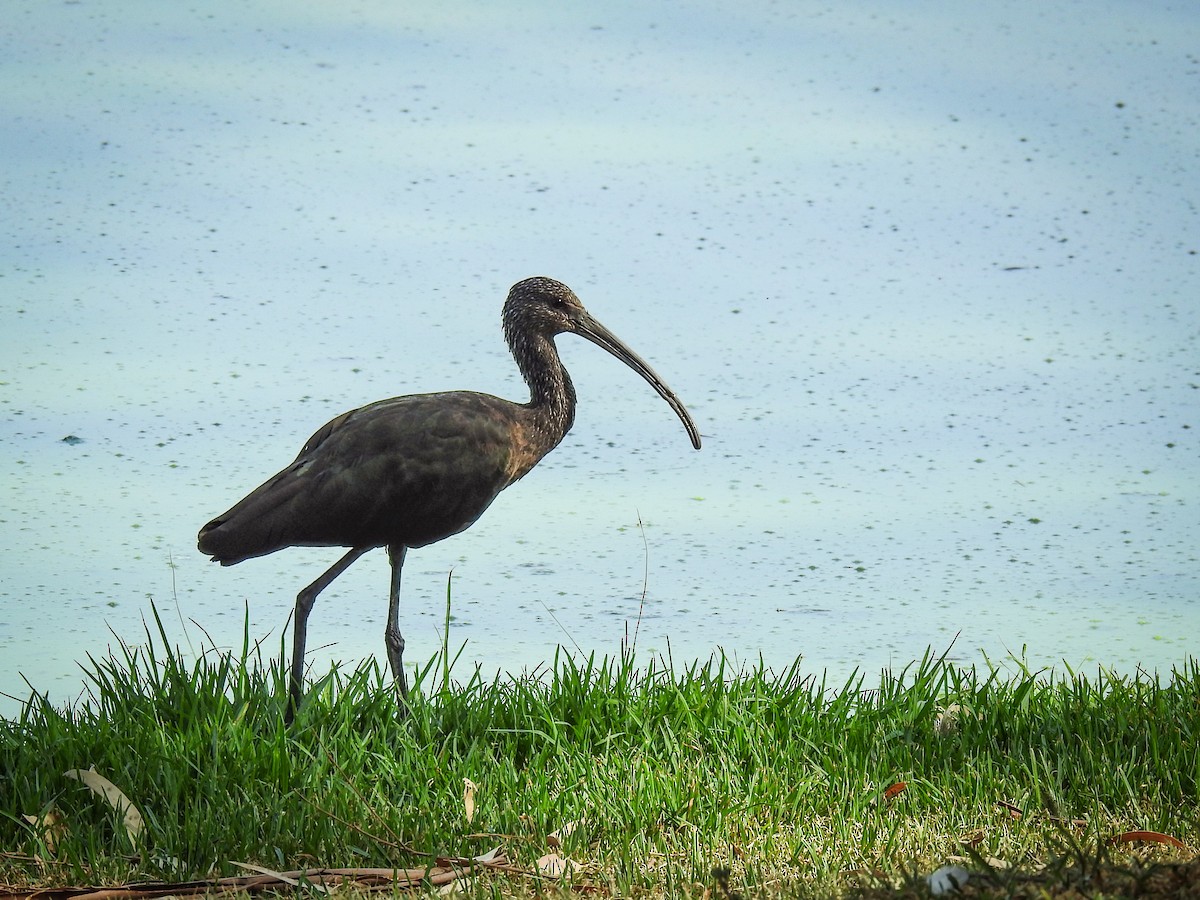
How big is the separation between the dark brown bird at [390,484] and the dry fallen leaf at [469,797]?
69 cm

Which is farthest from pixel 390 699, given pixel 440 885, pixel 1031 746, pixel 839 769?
pixel 1031 746

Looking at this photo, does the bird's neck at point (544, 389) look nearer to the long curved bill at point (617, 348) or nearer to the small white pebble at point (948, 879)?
the long curved bill at point (617, 348)

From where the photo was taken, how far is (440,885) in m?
3.47

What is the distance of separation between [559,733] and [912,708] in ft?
3.67

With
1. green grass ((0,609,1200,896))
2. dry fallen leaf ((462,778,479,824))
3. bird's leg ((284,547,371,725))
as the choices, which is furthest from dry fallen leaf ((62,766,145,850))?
dry fallen leaf ((462,778,479,824))

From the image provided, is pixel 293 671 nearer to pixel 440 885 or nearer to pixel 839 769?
pixel 440 885

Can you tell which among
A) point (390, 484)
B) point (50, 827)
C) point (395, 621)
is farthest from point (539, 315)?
point (50, 827)

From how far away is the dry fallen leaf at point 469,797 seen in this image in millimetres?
3881

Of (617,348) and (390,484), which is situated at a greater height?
(617,348)

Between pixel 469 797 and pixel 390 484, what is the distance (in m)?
1.19

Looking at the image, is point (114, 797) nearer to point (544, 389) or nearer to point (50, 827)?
point (50, 827)

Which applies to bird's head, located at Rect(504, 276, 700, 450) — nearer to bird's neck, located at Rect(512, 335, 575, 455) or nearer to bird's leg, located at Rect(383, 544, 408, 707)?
bird's neck, located at Rect(512, 335, 575, 455)

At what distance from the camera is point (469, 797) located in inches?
154

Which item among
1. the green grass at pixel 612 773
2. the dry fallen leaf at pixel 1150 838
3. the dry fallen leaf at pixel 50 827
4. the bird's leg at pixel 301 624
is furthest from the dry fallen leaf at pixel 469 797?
the dry fallen leaf at pixel 1150 838
